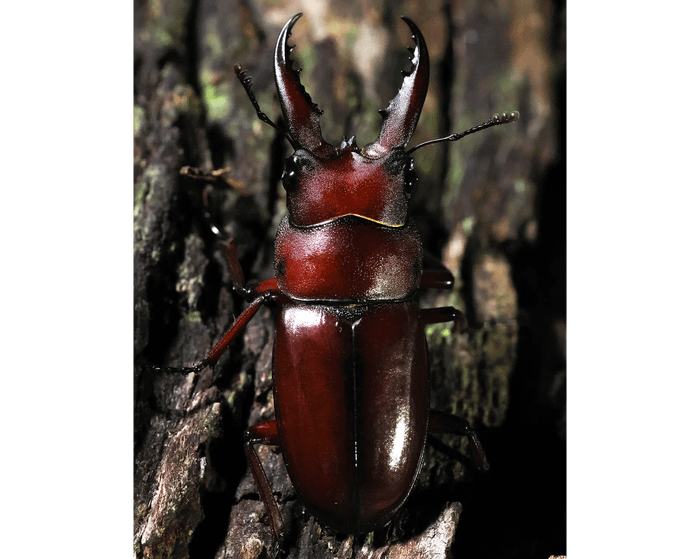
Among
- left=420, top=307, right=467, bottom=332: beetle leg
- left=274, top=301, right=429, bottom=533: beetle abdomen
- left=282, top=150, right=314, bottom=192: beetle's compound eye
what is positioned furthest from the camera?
left=420, top=307, right=467, bottom=332: beetle leg

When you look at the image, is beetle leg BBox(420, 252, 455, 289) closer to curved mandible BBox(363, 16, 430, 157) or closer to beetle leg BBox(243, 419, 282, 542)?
curved mandible BBox(363, 16, 430, 157)

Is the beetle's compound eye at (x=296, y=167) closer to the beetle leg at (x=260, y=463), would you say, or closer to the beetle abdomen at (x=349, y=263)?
the beetle abdomen at (x=349, y=263)

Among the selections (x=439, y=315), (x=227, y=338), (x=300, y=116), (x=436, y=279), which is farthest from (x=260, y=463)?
(x=300, y=116)

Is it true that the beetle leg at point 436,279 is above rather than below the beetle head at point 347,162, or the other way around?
below

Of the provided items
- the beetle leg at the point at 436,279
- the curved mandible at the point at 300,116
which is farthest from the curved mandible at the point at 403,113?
the beetle leg at the point at 436,279

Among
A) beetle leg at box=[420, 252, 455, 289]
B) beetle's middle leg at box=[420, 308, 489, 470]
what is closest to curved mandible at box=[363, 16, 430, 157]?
beetle leg at box=[420, 252, 455, 289]

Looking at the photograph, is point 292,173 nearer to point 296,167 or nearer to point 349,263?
point 296,167

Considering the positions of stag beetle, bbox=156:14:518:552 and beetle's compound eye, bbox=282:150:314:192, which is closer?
stag beetle, bbox=156:14:518:552
